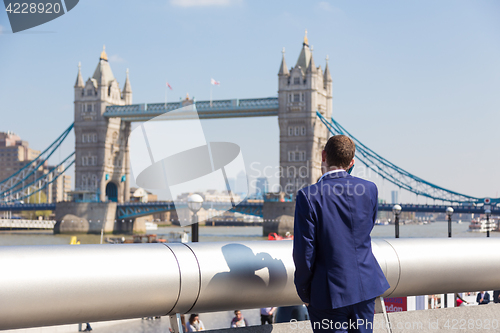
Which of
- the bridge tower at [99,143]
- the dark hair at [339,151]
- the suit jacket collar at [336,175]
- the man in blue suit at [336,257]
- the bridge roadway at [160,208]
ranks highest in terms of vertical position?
the bridge tower at [99,143]

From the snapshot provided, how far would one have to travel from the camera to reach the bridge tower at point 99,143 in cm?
5494

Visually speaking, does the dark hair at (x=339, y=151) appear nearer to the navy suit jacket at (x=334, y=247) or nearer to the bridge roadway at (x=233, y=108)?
the navy suit jacket at (x=334, y=247)

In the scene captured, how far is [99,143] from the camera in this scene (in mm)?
55125

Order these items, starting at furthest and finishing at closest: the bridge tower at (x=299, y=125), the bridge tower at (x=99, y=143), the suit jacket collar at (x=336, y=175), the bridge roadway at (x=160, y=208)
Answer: the bridge tower at (x=99, y=143) → the bridge tower at (x=299, y=125) → the bridge roadway at (x=160, y=208) → the suit jacket collar at (x=336, y=175)

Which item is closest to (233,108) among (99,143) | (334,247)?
(99,143)

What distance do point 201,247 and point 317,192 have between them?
469 mm

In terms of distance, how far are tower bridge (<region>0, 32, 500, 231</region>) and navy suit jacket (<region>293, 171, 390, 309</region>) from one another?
41014 millimetres

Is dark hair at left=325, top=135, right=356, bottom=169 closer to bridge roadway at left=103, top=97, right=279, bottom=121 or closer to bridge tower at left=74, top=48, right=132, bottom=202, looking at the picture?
bridge roadway at left=103, top=97, right=279, bottom=121

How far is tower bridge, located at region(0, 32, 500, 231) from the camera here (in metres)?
48.6

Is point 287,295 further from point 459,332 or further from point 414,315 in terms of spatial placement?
point 459,332

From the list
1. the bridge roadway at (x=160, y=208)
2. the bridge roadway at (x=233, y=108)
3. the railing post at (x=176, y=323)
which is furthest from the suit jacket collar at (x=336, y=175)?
the bridge roadway at (x=233, y=108)

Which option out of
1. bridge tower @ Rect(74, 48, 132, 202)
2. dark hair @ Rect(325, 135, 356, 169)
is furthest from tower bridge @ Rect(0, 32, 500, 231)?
dark hair @ Rect(325, 135, 356, 169)

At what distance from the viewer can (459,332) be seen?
2.32 meters

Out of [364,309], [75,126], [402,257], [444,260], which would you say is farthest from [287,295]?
[75,126]
